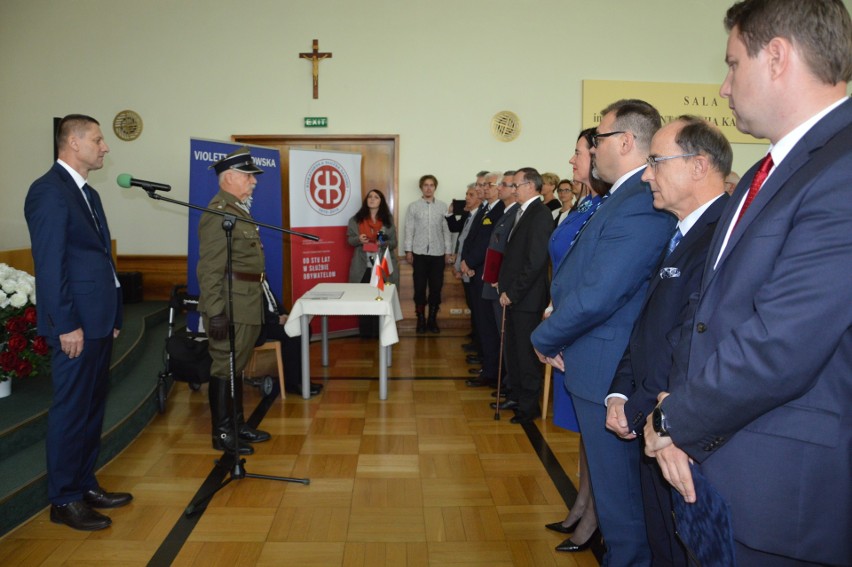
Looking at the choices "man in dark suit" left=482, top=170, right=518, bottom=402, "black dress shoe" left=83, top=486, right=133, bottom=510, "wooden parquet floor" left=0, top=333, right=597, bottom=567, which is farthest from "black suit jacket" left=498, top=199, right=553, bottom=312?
"black dress shoe" left=83, top=486, right=133, bottom=510

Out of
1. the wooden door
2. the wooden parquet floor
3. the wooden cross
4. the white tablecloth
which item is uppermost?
the wooden cross

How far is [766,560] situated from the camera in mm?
1052

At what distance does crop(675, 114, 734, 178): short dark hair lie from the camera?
158cm

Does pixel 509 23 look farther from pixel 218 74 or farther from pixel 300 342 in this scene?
pixel 300 342

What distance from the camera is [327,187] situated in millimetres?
6246

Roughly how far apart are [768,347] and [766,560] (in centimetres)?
39

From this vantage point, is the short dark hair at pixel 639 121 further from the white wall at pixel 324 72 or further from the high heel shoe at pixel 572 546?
the white wall at pixel 324 72

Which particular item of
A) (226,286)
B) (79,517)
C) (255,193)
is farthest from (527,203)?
(79,517)

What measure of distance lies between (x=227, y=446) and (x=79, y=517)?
0.87 m

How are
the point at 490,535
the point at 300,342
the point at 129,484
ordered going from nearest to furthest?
the point at 490,535 < the point at 129,484 < the point at 300,342

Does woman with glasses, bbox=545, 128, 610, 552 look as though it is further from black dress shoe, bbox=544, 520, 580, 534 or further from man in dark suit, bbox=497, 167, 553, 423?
man in dark suit, bbox=497, 167, 553, 423

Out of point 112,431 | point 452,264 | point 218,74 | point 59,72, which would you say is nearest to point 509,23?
point 452,264

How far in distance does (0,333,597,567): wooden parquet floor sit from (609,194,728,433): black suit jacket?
1050mm

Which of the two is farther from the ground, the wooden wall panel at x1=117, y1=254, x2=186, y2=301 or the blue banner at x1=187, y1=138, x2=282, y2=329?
the blue banner at x1=187, y1=138, x2=282, y2=329
